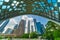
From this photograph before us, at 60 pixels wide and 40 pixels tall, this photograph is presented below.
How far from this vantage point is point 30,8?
4066cm

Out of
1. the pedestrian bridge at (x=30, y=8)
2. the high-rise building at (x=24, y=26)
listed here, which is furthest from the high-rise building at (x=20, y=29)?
the pedestrian bridge at (x=30, y=8)

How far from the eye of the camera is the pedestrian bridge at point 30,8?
1522 inches

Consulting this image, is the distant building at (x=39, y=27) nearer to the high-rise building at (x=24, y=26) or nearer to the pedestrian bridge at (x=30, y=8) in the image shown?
the high-rise building at (x=24, y=26)

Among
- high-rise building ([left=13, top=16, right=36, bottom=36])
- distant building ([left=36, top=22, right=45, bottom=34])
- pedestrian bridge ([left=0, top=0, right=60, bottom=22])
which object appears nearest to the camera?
pedestrian bridge ([left=0, top=0, right=60, bottom=22])

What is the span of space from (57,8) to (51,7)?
114 centimetres

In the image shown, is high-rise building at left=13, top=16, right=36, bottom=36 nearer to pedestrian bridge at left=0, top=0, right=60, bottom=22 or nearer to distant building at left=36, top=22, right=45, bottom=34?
distant building at left=36, top=22, right=45, bottom=34

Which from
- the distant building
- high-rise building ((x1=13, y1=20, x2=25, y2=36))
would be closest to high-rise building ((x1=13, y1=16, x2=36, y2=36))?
high-rise building ((x1=13, y1=20, x2=25, y2=36))

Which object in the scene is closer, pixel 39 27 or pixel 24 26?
pixel 39 27

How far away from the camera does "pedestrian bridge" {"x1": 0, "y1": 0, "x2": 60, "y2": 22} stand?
38656mm

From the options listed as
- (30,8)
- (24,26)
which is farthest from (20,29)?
(30,8)

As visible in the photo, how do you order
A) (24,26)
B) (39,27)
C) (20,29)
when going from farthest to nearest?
(24,26)
(20,29)
(39,27)

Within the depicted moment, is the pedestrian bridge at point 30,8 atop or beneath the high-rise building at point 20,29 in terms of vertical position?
atop

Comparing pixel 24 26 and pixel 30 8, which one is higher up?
pixel 30 8

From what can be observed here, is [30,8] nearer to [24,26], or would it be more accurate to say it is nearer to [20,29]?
[20,29]
